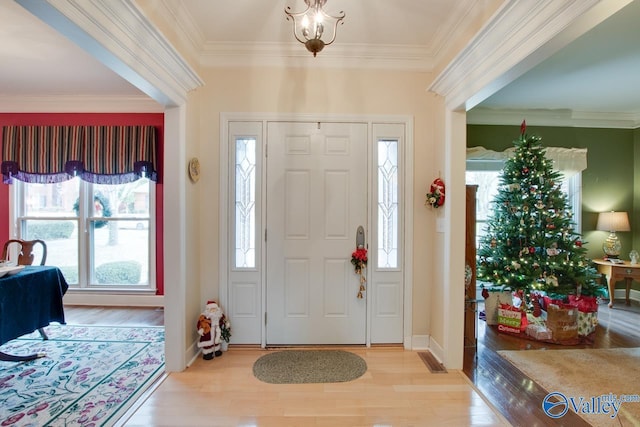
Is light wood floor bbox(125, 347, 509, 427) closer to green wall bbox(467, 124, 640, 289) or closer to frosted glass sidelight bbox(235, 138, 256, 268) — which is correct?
frosted glass sidelight bbox(235, 138, 256, 268)

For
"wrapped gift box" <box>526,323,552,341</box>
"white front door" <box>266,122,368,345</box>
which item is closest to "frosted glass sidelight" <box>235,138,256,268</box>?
"white front door" <box>266,122,368,345</box>

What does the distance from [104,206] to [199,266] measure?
234 cm

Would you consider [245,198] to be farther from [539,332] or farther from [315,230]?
[539,332]

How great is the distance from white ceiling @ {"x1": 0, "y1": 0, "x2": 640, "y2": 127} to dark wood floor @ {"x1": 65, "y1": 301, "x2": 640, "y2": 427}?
108 inches

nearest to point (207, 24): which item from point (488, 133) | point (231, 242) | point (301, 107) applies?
point (301, 107)

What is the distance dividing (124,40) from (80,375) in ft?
8.42

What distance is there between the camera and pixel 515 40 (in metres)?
1.75

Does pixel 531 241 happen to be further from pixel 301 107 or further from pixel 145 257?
pixel 145 257

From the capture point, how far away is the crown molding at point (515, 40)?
1.40m

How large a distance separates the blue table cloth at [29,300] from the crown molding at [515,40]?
3938 mm

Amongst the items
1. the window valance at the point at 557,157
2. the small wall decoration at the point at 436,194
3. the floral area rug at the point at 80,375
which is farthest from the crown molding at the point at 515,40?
the floral area rug at the point at 80,375

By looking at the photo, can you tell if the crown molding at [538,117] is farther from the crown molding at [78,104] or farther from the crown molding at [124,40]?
the crown molding at [78,104]

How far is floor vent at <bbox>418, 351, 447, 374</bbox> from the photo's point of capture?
2503 mm

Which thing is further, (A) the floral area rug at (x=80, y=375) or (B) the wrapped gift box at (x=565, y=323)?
(B) the wrapped gift box at (x=565, y=323)
